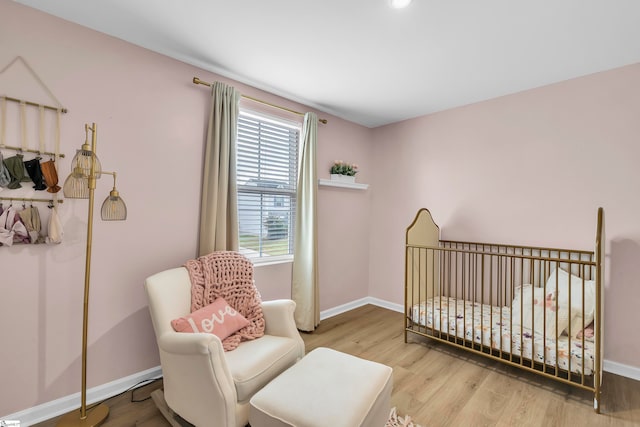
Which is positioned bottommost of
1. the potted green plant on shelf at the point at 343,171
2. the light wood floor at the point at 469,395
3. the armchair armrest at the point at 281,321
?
the light wood floor at the point at 469,395

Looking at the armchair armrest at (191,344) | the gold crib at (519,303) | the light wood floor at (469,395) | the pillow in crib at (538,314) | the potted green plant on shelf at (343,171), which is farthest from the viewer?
the potted green plant on shelf at (343,171)

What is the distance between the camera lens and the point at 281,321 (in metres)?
1.98

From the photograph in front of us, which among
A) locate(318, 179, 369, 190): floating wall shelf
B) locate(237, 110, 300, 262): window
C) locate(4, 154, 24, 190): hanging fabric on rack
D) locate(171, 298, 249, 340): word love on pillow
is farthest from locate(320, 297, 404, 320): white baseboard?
locate(4, 154, 24, 190): hanging fabric on rack

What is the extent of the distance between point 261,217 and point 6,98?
1840 millimetres

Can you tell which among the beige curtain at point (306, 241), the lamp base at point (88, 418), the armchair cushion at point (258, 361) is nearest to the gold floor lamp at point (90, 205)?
the lamp base at point (88, 418)

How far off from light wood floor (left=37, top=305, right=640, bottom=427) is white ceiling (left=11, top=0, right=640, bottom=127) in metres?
2.40

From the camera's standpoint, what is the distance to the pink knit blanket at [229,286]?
194 centimetres

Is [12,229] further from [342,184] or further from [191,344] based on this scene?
[342,184]

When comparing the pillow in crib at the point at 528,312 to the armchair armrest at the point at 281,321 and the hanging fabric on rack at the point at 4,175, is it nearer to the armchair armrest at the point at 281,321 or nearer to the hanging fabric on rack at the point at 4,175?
the armchair armrest at the point at 281,321

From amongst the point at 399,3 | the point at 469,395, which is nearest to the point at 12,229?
the point at 399,3

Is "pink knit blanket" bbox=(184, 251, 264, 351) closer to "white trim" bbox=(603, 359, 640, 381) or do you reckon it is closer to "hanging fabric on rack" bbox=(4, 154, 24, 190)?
"hanging fabric on rack" bbox=(4, 154, 24, 190)

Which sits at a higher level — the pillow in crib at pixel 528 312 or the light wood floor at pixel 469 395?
the pillow in crib at pixel 528 312

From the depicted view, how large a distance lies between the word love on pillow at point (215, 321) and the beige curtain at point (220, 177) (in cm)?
54

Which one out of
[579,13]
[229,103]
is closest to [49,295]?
[229,103]
